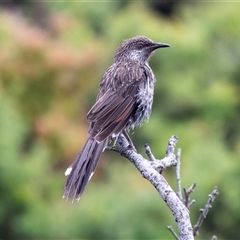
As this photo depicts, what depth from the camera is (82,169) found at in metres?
3.78

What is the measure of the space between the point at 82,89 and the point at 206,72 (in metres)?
3.00

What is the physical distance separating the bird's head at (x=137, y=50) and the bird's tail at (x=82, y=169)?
1.37m

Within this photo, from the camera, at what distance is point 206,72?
14.7 meters

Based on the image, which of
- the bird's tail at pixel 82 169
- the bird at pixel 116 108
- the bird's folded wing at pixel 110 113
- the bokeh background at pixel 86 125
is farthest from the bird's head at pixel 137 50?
the bokeh background at pixel 86 125

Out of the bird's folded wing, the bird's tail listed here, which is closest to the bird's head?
the bird's folded wing

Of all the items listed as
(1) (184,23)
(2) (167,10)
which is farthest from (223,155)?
(2) (167,10)

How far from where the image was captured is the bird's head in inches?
208

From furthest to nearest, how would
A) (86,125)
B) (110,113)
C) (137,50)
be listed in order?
(86,125), (137,50), (110,113)

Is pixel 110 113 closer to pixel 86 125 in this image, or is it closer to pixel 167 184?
pixel 167 184

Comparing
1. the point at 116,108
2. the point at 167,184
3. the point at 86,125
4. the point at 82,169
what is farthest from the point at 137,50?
the point at 86,125

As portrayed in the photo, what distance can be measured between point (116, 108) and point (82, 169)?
27.8 inches

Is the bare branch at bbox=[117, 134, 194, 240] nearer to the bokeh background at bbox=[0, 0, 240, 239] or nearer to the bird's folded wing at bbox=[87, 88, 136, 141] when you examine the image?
the bird's folded wing at bbox=[87, 88, 136, 141]

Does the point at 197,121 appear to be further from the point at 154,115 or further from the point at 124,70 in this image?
the point at 124,70

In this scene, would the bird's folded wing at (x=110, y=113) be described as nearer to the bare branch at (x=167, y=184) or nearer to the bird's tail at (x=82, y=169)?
the bird's tail at (x=82, y=169)
